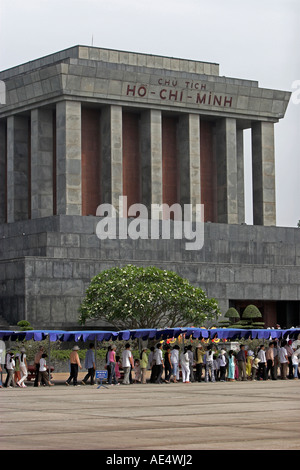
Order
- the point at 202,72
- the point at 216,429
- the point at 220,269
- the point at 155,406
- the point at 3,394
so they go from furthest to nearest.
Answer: the point at 202,72
the point at 220,269
the point at 3,394
the point at 155,406
the point at 216,429

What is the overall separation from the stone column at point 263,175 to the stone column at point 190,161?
425 cm

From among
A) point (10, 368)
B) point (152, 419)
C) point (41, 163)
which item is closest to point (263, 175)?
point (41, 163)

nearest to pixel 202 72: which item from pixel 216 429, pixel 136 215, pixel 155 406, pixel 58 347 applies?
pixel 136 215

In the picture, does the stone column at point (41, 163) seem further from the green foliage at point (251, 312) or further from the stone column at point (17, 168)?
the green foliage at point (251, 312)

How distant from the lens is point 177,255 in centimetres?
5428

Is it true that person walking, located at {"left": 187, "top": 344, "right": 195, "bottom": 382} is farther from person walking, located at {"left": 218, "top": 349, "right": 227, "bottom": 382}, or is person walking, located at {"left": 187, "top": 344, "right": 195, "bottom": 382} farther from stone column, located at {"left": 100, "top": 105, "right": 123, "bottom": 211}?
stone column, located at {"left": 100, "top": 105, "right": 123, "bottom": 211}

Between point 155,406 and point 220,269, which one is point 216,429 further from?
point 220,269

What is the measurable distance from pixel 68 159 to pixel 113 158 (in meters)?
3.10

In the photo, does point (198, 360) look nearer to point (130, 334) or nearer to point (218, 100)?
point (130, 334)

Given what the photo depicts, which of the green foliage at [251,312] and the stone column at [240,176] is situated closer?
the green foliage at [251,312]

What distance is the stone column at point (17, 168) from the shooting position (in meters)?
60.0

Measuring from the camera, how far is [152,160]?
193ft

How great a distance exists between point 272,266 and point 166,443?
130 ft

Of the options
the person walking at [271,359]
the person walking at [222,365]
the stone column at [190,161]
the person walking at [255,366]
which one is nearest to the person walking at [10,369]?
the person walking at [222,365]
